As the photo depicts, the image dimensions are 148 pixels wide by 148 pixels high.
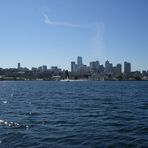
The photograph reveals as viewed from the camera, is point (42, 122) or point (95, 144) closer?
point (95, 144)

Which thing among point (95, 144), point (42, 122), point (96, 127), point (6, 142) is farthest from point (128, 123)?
point (6, 142)

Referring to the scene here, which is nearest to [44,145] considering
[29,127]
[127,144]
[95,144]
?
[95,144]

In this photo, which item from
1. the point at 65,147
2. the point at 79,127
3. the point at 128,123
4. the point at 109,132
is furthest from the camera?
the point at 128,123

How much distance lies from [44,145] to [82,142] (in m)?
2.69

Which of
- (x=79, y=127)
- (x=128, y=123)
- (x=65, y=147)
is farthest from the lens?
(x=128, y=123)

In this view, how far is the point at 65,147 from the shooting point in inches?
990

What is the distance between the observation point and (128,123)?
35.5m

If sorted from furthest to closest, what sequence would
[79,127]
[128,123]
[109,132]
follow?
[128,123], [79,127], [109,132]

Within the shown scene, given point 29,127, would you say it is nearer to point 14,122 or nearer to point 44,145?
point 14,122

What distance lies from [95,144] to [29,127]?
870 cm

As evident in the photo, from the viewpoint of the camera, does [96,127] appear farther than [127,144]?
Yes

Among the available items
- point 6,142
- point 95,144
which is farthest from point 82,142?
point 6,142

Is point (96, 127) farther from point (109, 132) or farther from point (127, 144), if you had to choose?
point (127, 144)

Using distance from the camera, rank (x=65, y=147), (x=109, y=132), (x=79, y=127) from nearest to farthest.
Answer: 1. (x=65, y=147)
2. (x=109, y=132)
3. (x=79, y=127)
